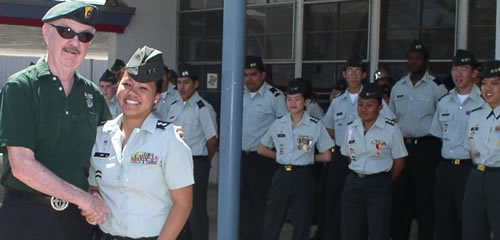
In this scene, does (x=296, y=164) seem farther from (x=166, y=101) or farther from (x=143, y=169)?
(x=143, y=169)

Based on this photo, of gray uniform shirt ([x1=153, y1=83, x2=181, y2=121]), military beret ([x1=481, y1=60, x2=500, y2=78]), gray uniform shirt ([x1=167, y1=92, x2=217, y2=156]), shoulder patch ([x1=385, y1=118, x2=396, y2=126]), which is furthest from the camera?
gray uniform shirt ([x1=153, y1=83, x2=181, y2=121])

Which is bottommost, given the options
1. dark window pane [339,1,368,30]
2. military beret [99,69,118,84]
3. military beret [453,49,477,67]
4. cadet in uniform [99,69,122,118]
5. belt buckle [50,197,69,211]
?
belt buckle [50,197,69,211]

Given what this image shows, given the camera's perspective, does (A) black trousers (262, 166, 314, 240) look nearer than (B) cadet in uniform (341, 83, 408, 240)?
No

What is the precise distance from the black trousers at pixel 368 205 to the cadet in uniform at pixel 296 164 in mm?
367

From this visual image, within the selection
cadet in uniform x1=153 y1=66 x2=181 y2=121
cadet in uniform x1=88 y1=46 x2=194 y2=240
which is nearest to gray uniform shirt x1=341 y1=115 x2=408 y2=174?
cadet in uniform x1=153 y1=66 x2=181 y2=121

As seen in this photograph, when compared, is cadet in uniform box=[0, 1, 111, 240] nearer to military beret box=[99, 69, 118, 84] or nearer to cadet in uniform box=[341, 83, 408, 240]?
cadet in uniform box=[341, 83, 408, 240]

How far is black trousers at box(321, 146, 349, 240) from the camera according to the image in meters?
5.64

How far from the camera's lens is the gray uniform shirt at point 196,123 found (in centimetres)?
588

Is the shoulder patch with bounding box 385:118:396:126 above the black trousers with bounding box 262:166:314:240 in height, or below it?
above

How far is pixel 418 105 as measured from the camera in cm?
581

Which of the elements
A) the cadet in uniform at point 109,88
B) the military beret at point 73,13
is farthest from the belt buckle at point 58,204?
the cadet in uniform at point 109,88

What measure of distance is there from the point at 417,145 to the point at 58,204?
3.98m

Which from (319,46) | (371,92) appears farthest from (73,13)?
(319,46)

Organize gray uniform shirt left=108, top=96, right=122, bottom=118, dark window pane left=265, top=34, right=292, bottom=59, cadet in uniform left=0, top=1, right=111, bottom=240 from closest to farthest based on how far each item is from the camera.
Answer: cadet in uniform left=0, top=1, right=111, bottom=240, gray uniform shirt left=108, top=96, right=122, bottom=118, dark window pane left=265, top=34, right=292, bottom=59
